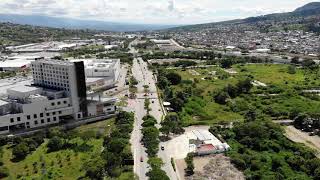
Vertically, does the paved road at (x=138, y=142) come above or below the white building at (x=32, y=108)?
below

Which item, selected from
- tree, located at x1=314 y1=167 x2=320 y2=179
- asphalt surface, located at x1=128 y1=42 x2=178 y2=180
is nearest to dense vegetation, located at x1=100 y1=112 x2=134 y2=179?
asphalt surface, located at x1=128 y1=42 x2=178 y2=180

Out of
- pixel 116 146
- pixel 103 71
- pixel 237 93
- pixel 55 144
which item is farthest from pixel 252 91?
pixel 55 144

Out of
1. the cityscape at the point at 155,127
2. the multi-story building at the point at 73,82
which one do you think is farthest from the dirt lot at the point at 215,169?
the multi-story building at the point at 73,82

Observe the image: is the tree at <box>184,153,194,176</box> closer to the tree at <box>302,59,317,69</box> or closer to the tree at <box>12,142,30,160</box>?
the tree at <box>12,142,30,160</box>

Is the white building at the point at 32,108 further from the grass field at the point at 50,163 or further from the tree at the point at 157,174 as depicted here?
the tree at the point at 157,174

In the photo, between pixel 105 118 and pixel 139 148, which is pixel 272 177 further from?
pixel 105 118
